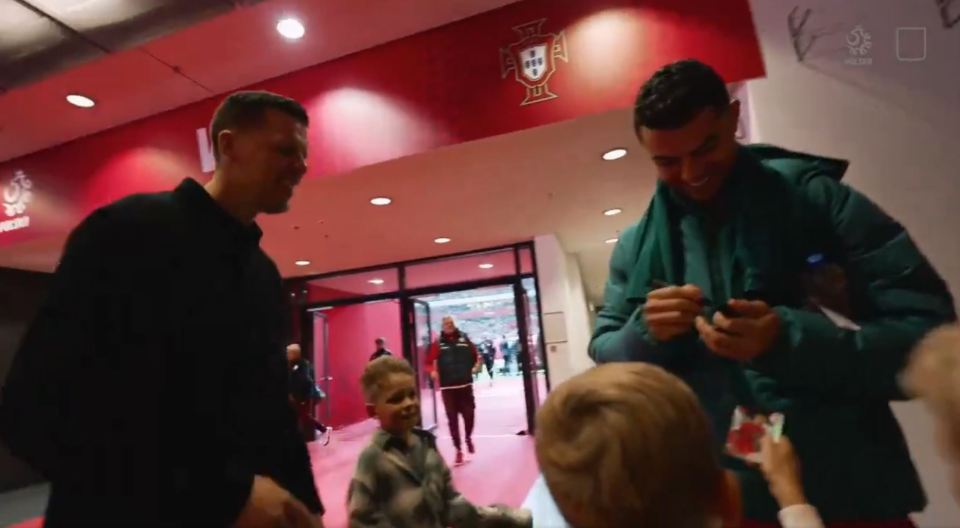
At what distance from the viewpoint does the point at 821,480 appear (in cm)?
85

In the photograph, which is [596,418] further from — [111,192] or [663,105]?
[111,192]

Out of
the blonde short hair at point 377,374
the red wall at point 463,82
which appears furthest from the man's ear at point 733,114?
the red wall at point 463,82

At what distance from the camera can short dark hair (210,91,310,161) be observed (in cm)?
114

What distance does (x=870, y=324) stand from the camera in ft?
2.70

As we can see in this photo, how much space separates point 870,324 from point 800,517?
0.99 ft

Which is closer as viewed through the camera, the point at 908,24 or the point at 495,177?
the point at 908,24

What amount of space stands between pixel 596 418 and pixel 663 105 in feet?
1.75

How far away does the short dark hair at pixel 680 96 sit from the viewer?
896mm

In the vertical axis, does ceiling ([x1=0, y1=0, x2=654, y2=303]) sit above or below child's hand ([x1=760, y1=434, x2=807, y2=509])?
above

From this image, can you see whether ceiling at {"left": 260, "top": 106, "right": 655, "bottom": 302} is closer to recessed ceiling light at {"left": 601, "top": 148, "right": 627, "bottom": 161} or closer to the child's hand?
recessed ceiling light at {"left": 601, "top": 148, "right": 627, "bottom": 161}

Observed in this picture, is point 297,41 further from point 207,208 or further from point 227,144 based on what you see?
point 207,208

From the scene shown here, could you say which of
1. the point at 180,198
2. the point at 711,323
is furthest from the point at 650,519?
the point at 180,198

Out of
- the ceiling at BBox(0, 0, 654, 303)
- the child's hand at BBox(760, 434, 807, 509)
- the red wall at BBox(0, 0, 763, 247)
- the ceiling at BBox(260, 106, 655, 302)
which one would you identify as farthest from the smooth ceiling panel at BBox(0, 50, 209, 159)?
the child's hand at BBox(760, 434, 807, 509)

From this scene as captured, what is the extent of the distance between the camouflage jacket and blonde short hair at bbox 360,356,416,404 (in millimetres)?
136
